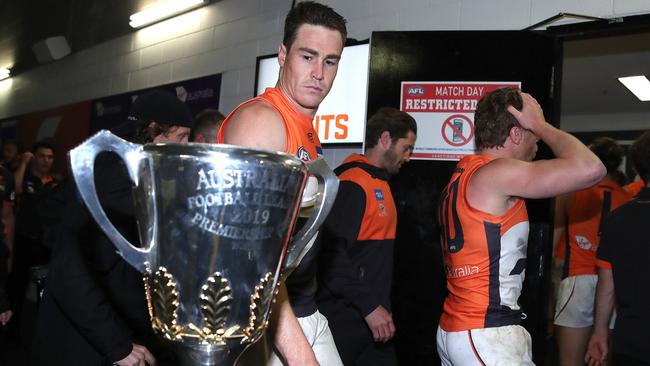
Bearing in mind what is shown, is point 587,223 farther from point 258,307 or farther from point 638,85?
point 638,85

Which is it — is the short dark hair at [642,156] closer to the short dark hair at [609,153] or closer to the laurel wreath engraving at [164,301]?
the short dark hair at [609,153]

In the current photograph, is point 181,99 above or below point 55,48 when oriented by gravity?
below

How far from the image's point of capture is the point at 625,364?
2.39 metres

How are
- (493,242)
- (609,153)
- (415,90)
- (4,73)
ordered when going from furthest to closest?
(4,73) < (609,153) < (415,90) < (493,242)

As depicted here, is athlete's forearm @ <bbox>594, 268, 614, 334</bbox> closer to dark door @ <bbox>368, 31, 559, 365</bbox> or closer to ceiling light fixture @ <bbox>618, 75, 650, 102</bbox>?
dark door @ <bbox>368, 31, 559, 365</bbox>

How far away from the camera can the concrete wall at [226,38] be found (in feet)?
12.3

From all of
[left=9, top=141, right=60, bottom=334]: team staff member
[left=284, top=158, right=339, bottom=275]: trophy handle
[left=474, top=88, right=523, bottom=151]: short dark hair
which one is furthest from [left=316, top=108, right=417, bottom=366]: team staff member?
[left=9, top=141, right=60, bottom=334]: team staff member

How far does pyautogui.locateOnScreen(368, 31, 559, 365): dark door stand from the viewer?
11.1ft

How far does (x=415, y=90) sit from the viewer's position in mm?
3754

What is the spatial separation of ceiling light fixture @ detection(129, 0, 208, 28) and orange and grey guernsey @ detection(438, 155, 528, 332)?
4.38 m

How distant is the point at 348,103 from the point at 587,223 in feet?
5.35

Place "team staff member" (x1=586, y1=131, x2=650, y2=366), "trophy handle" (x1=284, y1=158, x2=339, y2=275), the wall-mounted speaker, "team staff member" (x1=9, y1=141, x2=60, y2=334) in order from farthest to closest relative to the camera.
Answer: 1. the wall-mounted speaker
2. "team staff member" (x1=9, y1=141, x2=60, y2=334)
3. "team staff member" (x1=586, y1=131, x2=650, y2=366)
4. "trophy handle" (x1=284, y1=158, x2=339, y2=275)

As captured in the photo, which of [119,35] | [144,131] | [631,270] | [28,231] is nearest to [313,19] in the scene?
[144,131]

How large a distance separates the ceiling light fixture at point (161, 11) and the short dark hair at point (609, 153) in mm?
3550
